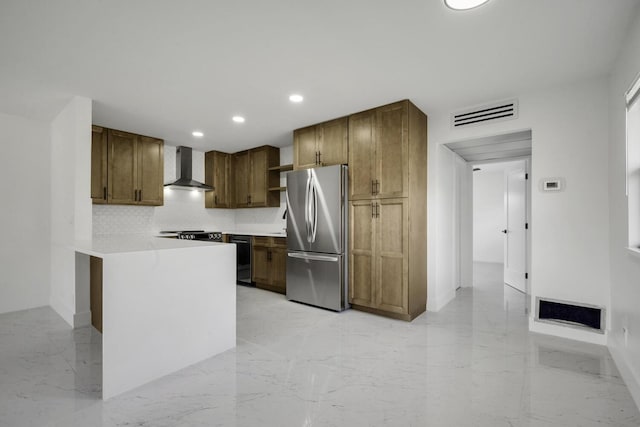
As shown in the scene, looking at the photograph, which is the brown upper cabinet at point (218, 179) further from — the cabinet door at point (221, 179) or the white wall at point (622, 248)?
the white wall at point (622, 248)

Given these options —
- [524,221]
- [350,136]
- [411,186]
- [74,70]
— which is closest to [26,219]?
[74,70]

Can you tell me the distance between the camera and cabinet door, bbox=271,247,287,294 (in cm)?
452

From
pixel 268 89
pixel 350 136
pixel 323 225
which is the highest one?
pixel 268 89

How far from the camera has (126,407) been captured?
1787 mm

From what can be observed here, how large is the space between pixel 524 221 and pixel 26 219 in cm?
706

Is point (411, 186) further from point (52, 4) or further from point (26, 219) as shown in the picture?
point (26, 219)

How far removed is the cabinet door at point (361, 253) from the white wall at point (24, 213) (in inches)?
162

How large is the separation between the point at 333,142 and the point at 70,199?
3141 mm

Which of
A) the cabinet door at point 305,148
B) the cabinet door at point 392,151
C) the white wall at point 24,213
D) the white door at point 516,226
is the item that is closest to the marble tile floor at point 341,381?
the white wall at point 24,213

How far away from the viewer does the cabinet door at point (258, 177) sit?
5.29 meters

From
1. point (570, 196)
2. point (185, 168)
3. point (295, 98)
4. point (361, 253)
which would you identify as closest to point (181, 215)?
point (185, 168)

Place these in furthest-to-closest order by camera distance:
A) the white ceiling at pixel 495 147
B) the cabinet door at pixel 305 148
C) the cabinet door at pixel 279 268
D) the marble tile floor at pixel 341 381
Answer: the cabinet door at pixel 279 268 < the cabinet door at pixel 305 148 < the white ceiling at pixel 495 147 < the marble tile floor at pixel 341 381

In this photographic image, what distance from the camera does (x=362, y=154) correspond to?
3.57m

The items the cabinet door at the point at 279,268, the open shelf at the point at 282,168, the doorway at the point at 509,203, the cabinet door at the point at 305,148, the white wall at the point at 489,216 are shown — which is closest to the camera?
the doorway at the point at 509,203
